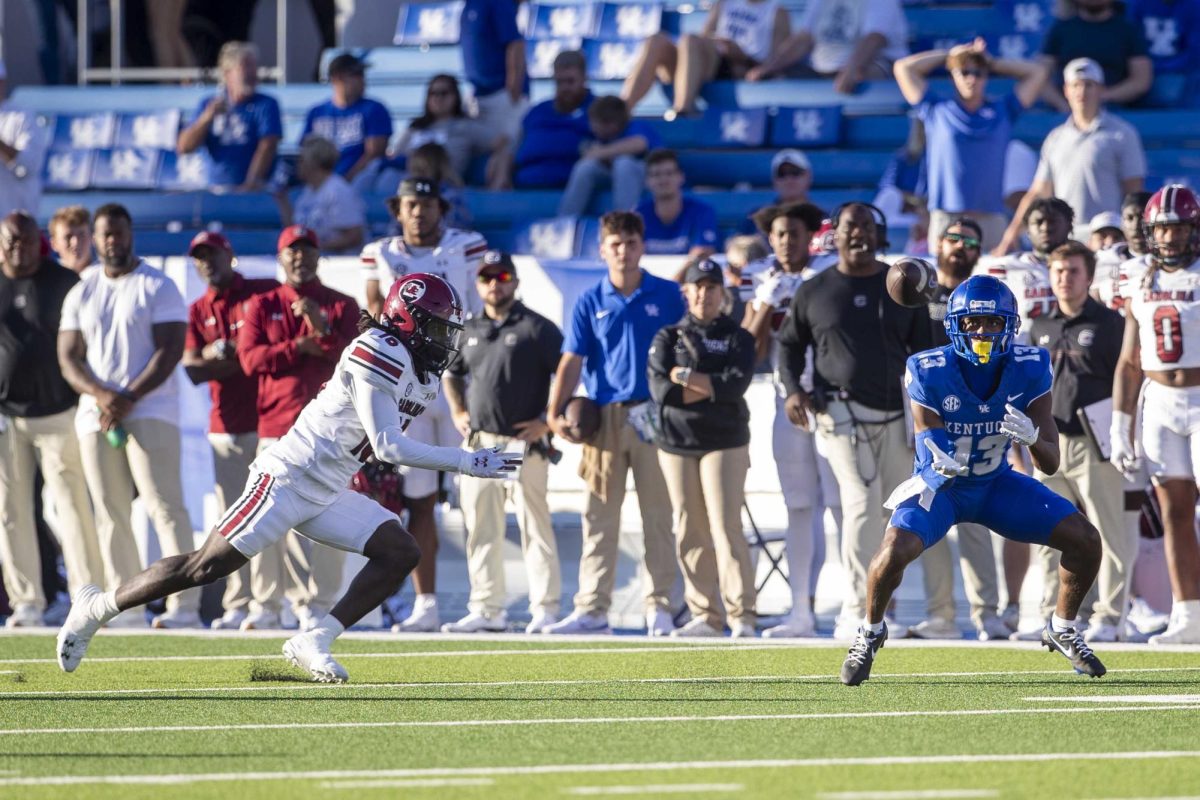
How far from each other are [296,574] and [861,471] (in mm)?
3304

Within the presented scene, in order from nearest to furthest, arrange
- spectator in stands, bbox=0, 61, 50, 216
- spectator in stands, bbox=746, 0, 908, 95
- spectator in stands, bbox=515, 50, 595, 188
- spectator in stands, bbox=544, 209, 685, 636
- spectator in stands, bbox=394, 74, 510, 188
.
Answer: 1. spectator in stands, bbox=544, 209, 685, 636
2. spectator in stands, bbox=0, 61, 50, 216
3. spectator in stands, bbox=515, 50, 595, 188
4. spectator in stands, bbox=746, 0, 908, 95
5. spectator in stands, bbox=394, 74, 510, 188

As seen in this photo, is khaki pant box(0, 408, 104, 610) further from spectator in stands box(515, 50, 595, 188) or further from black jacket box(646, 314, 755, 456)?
spectator in stands box(515, 50, 595, 188)

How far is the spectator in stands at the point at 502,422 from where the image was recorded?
1080 cm

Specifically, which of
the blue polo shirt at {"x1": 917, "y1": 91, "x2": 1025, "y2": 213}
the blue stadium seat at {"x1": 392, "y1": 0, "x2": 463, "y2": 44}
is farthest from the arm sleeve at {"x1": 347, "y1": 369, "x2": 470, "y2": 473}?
the blue stadium seat at {"x1": 392, "y1": 0, "x2": 463, "y2": 44}

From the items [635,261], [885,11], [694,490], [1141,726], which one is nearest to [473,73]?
[885,11]

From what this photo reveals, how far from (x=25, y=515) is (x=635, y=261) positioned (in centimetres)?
369

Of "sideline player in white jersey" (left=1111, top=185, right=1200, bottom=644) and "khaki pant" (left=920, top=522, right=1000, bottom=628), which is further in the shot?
"khaki pant" (left=920, top=522, right=1000, bottom=628)

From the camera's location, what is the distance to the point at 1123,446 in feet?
31.4

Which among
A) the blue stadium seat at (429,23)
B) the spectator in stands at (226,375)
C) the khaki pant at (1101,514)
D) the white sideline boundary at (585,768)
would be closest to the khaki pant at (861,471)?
the khaki pant at (1101,514)

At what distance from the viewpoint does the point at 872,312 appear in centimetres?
1010

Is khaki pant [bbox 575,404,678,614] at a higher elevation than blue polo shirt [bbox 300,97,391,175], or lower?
lower

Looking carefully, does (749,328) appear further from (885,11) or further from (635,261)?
(885,11)

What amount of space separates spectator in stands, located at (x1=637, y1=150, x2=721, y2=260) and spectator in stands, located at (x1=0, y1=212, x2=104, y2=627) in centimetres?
355

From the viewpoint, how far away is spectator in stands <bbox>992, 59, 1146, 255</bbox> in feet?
38.6
